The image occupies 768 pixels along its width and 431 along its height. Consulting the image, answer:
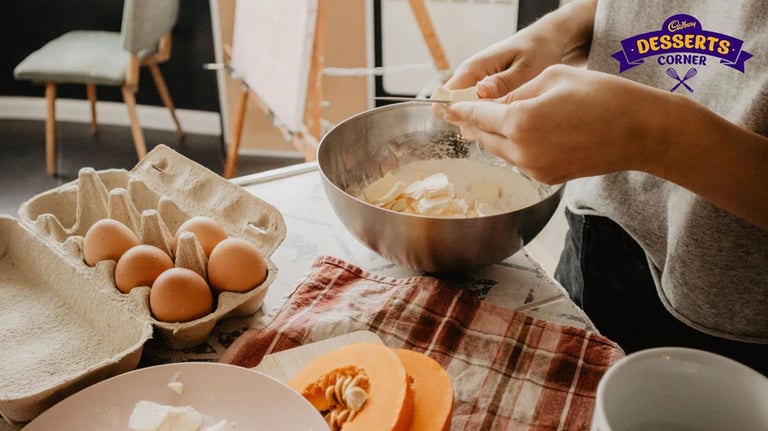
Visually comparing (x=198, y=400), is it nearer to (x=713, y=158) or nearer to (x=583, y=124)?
(x=583, y=124)

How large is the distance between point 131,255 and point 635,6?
76 cm

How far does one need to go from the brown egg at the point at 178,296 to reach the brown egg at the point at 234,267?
3cm

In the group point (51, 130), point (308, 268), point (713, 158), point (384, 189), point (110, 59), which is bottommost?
point (51, 130)

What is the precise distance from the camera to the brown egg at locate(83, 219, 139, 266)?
838 mm

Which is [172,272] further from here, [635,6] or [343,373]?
[635,6]

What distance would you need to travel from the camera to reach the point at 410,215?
32.6 inches

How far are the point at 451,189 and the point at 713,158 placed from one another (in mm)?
374

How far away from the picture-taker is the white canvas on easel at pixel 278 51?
7.57 feet

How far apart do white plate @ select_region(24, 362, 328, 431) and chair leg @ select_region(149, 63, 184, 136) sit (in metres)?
3.12

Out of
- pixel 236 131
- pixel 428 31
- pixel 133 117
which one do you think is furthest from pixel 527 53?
pixel 133 117

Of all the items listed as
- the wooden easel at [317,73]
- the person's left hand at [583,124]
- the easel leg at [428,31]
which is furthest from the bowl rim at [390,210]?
the easel leg at [428,31]

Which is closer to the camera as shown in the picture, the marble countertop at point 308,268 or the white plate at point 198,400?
the white plate at point 198,400

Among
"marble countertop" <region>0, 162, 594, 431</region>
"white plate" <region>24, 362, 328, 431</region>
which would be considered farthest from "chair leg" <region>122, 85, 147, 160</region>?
"white plate" <region>24, 362, 328, 431</region>

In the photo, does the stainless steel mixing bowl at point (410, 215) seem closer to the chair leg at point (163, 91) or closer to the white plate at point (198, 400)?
the white plate at point (198, 400)
